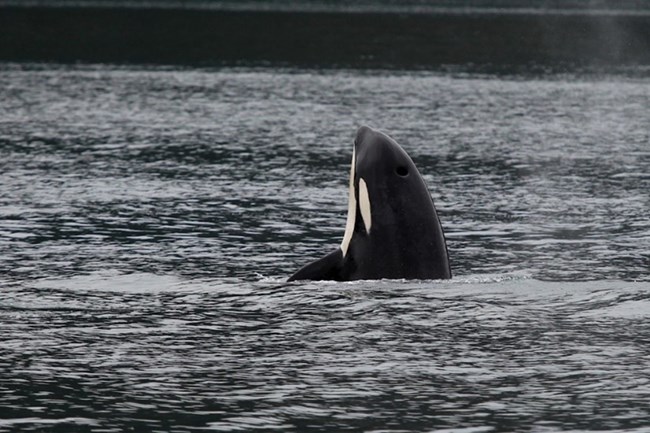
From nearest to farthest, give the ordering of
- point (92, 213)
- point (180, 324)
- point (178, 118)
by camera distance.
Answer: point (180, 324) < point (92, 213) < point (178, 118)

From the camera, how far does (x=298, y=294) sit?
14.4 m

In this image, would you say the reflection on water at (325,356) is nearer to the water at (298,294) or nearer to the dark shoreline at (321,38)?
the water at (298,294)

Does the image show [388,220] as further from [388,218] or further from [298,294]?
[298,294]

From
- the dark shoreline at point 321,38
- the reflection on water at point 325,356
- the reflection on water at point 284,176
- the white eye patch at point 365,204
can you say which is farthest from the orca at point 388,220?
the dark shoreline at point 321,38

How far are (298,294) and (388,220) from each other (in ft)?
3.80

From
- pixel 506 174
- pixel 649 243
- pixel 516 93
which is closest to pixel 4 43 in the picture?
pixel 516 93

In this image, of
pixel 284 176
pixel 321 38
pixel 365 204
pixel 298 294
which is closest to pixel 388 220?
pixel 365 204

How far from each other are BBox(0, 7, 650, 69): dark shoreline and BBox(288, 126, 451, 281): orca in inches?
2364

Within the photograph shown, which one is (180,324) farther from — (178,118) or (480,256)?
(178,118)

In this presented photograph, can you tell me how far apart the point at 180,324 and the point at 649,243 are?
Result: 7.12 meters

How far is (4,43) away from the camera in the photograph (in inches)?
3462

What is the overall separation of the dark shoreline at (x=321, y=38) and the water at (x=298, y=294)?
1728 inches

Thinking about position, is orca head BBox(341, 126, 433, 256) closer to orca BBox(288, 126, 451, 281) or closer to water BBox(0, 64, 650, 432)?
orca BBox(288, 126, 451, 281)

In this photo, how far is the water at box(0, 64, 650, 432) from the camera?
10.7m
